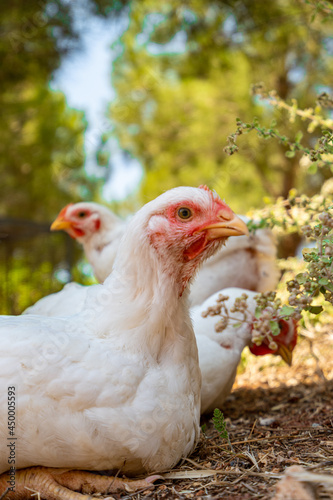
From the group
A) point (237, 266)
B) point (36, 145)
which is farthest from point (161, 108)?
point (237, 266)

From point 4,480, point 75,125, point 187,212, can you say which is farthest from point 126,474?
point 75,125

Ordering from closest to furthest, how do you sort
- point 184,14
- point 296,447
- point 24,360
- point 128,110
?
1. point 24,360
2. point 296,447
3. point 184,14
4. point 128,110

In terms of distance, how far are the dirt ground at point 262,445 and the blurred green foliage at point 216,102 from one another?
2.97 meters

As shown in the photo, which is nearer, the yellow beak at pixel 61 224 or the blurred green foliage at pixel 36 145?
the yellow beak at pixel 61 224

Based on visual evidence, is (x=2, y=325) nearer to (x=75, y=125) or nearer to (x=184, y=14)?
(x=184, y=14)

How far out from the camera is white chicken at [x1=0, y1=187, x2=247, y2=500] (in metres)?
1.40

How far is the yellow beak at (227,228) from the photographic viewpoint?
1.56 metres

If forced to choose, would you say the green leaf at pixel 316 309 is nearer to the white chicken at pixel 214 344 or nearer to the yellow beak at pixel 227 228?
the yellow beak at pixel 227 228

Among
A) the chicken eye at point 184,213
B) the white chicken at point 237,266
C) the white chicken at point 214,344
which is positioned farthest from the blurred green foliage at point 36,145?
the chicken eye at point 184,213

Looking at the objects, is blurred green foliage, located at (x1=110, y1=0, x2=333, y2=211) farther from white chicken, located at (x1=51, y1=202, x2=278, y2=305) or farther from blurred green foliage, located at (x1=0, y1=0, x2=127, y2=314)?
white chicken, located at (x1=51, y1=202, x2=278, y2=305)

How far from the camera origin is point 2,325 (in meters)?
1.55

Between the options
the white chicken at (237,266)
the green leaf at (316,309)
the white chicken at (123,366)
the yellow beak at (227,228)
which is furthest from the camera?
the white chicken at (237,266)

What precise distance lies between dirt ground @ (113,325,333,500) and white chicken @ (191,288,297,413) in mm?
137

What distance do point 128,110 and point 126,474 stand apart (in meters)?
5.71
